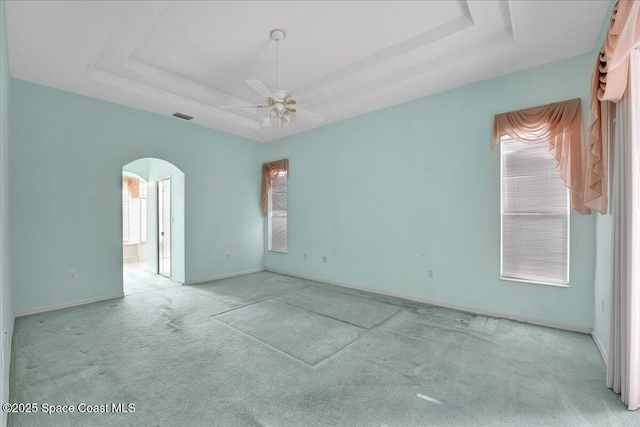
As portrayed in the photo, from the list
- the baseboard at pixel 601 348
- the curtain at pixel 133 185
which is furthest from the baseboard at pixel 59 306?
the baseboard at pixel 601 348

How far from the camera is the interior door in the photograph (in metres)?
5.76

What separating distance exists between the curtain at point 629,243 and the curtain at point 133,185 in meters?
8.94

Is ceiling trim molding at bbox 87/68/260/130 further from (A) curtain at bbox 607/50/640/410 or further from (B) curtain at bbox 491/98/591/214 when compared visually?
(A) curtain at bbox 607/50/640/410

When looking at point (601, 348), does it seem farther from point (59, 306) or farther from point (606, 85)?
point (59, 306)

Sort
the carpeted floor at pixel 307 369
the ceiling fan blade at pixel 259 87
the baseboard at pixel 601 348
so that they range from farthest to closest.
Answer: the ceiling fan blade at pixel 259 87, the baseboard at pixel 601 348, the carpeted floor at pixel 307 369

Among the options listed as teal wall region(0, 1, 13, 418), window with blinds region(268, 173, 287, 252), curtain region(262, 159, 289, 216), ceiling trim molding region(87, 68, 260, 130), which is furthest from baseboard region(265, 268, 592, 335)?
teal wall region(0, 1, 13, 418)

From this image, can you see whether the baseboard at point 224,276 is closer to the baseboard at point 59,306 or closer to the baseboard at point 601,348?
the baseboard at point 59,306

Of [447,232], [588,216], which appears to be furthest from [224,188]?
[588,216]

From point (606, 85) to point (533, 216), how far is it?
5.58 ft

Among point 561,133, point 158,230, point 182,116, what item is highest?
point 182,116

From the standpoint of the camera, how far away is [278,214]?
643cm

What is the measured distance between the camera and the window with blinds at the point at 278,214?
247 inches

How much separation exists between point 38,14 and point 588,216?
5.67 meters

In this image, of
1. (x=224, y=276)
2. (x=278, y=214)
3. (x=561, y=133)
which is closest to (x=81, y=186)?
(x=224, y=276)
